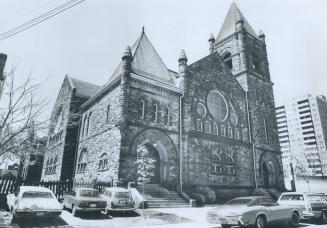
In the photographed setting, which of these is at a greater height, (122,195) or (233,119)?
(233,119)

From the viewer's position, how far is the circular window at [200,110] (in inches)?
972

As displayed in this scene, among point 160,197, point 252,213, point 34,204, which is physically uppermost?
point 160,197

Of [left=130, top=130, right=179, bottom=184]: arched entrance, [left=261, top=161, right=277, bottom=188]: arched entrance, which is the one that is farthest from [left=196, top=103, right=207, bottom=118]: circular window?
[left=261, top=161, right=277, bottom=188]: arched entrance

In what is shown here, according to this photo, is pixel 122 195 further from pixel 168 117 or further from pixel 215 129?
pixel 215 129

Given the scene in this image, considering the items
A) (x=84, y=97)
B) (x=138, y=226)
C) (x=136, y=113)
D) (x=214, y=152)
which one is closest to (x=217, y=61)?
(x=214, y=152)

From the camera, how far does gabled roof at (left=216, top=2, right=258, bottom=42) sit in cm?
3544

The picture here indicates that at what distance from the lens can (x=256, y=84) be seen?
3234 cm

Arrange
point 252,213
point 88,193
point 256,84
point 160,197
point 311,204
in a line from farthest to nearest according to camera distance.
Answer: point 256,84 < point 160,197 < point 88,193 < point 311,204 < point 252,213

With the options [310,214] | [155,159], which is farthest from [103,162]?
[310,214]

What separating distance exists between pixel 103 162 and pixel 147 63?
32.7 ft

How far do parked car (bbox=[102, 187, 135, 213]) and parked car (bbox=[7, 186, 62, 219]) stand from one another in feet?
9.33

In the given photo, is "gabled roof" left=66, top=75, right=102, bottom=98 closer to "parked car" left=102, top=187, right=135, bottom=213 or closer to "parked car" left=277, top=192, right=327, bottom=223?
"parked car" left=102, top=187, right=135, bottom=213

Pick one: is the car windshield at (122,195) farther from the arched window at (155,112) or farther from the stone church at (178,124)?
the arched window at (155,112)

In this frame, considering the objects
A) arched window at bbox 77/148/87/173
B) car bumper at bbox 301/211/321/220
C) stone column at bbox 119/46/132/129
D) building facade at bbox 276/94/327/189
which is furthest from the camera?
building facade at bbox 276/94/327/189
